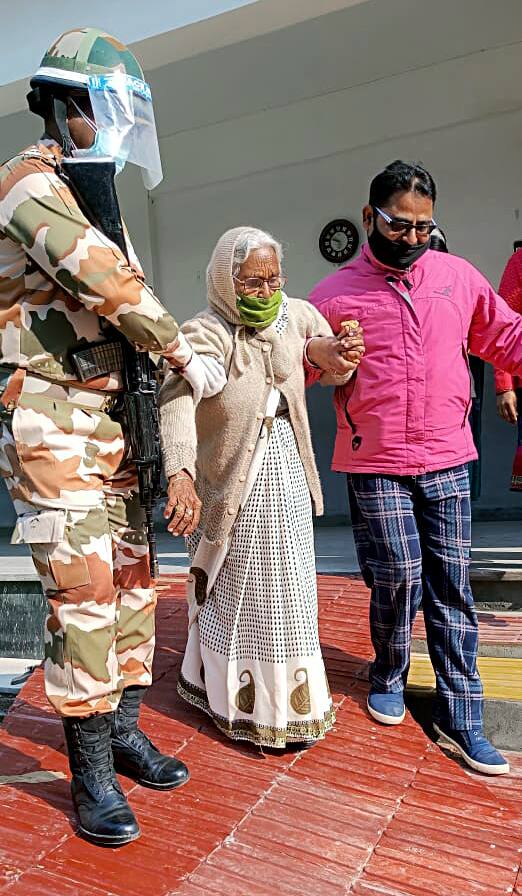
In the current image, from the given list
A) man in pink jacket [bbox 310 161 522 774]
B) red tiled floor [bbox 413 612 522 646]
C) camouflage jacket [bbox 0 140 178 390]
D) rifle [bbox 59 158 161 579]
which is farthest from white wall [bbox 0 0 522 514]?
camouflage jacket [bbox 0 140 178 390]

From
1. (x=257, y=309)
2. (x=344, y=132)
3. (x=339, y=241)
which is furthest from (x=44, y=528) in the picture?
(x=344, y=132)

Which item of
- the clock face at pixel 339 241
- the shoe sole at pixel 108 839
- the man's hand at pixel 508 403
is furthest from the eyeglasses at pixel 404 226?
the clock face at pixel 339 241

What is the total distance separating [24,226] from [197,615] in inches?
57.4

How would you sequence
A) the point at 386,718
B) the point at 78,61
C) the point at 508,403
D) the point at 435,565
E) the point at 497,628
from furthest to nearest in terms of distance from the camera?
the point at 497,628 < the point at 508,403 < the point at 386,718 < the point at 435,565 < the point at 78,61

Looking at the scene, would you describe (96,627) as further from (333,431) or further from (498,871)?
(333,431)

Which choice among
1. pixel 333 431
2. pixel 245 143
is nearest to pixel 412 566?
pixel 333 431

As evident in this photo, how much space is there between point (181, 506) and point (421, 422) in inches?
34.8

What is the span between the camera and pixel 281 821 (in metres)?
2.22

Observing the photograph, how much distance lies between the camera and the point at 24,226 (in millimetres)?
1895

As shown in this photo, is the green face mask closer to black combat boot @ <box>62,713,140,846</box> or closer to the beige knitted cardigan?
the beige knitted cardigan

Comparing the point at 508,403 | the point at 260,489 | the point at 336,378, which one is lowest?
the point at 260,489

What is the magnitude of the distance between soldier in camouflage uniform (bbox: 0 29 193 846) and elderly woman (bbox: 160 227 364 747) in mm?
455

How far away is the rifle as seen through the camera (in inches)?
78.9

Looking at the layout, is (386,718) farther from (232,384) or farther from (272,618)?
(232,384)
